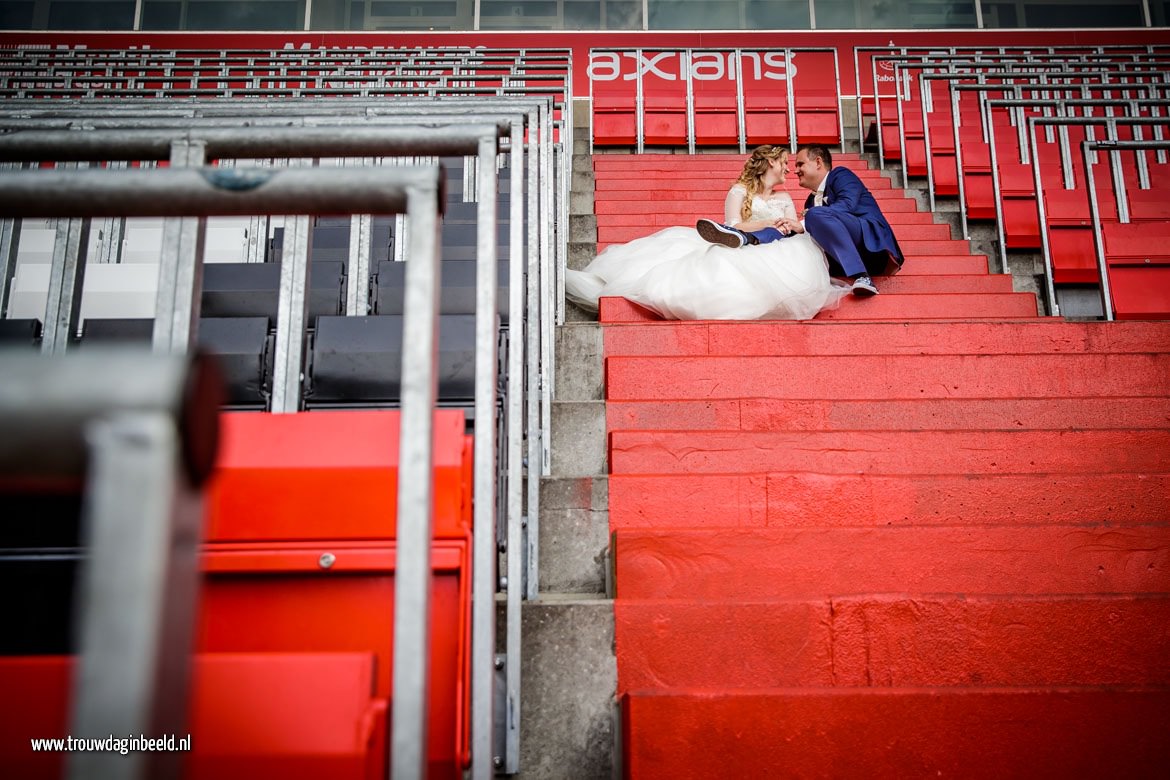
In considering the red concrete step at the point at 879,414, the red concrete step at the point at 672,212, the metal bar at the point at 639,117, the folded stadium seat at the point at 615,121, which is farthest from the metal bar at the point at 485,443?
the folded stadium seat at the point at 615,121

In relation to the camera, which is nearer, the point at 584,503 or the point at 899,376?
the point at 584,503

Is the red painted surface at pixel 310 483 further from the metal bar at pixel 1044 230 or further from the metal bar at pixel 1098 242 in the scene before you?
the metal bar at pixel 1044 230

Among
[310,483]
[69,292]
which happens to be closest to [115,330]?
[69,292]

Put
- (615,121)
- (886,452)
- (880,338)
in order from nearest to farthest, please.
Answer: (886,452)
(880,338)
(615,121)

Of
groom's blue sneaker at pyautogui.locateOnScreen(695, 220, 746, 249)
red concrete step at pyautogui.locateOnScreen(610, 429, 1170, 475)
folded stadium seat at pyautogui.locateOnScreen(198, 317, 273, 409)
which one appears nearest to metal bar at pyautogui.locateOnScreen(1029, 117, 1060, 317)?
groom's blue sneaker at pyautogui.locateOnScreen(695, 220, 746, 249)

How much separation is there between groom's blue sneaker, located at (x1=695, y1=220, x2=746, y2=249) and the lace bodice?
1.52ft

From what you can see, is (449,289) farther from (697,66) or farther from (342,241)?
(697,66)

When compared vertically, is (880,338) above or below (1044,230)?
below

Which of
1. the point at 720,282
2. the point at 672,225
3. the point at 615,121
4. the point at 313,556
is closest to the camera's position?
the point at 313,556

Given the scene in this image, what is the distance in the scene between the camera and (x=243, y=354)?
90.2 inches

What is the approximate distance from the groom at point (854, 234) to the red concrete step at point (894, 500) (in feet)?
5.32

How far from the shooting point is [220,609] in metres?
1.06

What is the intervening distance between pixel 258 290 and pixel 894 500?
2149mm

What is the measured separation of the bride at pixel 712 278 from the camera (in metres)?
3.19
